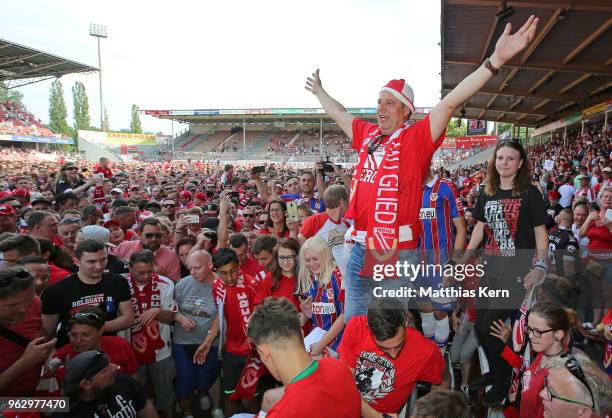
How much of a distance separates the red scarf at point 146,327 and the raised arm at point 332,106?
2.24m

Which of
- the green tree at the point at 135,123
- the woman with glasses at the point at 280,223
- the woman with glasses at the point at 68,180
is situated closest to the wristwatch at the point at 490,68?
the woman with glasses at the point at 280,223

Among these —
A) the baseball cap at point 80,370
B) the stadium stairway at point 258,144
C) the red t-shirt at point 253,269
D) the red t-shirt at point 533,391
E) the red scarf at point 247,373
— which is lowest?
the red scarf at point 247,373

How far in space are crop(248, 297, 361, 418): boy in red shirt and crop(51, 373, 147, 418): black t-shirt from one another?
1262 millimetres

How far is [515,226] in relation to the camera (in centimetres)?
321

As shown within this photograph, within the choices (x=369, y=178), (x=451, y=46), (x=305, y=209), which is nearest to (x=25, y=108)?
(x=451, y=46)

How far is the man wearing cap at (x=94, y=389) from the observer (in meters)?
2.45

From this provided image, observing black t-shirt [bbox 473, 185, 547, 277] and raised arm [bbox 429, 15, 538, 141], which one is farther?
black t-shirt [bbox 473, 185, 547, 277]

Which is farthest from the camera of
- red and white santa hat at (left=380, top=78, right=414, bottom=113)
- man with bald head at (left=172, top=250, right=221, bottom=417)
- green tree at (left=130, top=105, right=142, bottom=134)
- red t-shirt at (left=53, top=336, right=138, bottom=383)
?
green tree at (left=130, top=105, right=142, bottom=134)

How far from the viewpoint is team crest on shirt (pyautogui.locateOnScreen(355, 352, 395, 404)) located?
2826mm

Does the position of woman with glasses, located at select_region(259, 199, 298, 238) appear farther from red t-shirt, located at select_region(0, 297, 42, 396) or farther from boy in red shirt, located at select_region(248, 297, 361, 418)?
boy in red shirt, located at select_region(248, 297, 361, 418)

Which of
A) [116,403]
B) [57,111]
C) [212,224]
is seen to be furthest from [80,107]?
[116,403]

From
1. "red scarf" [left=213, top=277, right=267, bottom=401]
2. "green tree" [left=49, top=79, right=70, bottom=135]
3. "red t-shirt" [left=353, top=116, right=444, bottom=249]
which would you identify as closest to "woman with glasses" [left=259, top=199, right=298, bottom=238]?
"red scarf" [left=213, top=277, right=267, bottom=401]

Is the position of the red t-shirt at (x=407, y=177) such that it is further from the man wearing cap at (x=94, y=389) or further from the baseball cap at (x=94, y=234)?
the baseball cap at (x=94, y=234)

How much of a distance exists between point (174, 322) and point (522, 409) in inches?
119
